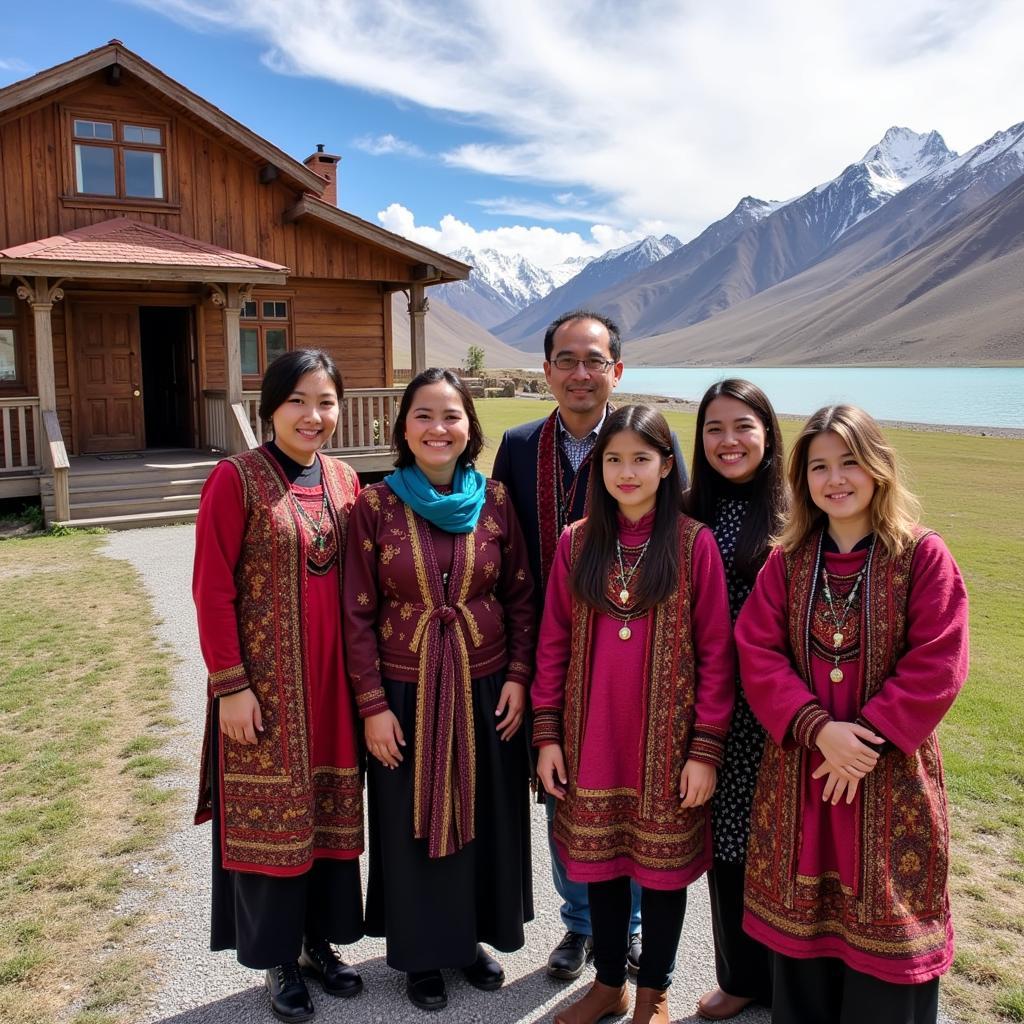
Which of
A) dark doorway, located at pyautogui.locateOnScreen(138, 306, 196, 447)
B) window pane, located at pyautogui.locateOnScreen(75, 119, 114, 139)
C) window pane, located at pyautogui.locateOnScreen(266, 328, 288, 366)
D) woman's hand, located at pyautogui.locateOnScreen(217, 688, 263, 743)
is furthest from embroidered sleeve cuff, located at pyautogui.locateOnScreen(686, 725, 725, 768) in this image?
dark doorway, located at pyautogui.locateOnScreen(138, 306, 196, 447)

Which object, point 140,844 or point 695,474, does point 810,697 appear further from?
point 140,844

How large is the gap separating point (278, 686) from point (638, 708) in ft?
3.39

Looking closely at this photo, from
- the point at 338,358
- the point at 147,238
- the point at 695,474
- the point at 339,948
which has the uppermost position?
the point at 147,238

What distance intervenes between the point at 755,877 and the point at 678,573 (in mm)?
816

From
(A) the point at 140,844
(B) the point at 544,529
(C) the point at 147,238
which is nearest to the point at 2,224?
(C) the point at 147,238

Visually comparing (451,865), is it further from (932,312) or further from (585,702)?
(932,312)

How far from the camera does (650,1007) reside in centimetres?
251

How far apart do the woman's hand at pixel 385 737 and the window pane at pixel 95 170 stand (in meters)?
12.4

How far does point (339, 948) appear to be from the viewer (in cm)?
303

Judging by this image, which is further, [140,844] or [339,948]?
[140,844]

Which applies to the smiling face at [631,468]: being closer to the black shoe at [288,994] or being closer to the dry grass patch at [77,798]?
the black shoe at [288,994]

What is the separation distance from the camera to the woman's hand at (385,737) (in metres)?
2.60

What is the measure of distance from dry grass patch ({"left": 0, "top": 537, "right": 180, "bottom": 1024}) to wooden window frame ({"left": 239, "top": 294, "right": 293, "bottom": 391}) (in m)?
6.97

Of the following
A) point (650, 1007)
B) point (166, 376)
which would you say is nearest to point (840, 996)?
point (650, 1007)
